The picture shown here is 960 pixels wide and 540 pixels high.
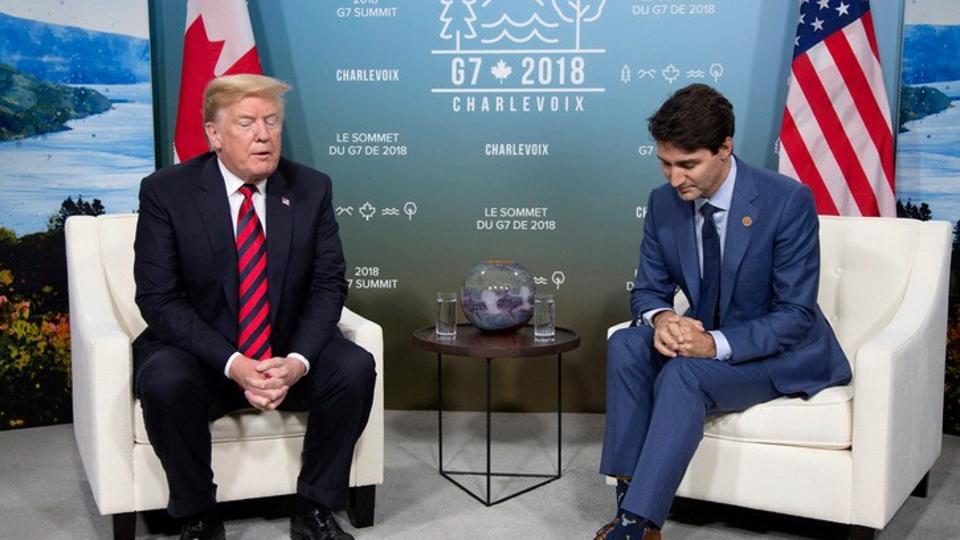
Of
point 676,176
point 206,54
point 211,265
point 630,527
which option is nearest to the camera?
point 630,527

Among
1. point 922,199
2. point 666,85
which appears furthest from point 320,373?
point 922,199

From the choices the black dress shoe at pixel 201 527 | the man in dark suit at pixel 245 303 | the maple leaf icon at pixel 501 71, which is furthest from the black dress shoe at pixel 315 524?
the maple leaf icon at pixel 501 71

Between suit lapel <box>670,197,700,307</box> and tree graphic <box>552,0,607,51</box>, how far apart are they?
1505 millimetres

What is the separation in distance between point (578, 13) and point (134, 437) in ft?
8.05

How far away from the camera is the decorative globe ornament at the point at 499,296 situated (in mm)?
3680

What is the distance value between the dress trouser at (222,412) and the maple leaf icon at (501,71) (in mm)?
1676

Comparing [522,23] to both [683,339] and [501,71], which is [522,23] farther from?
[683,339]

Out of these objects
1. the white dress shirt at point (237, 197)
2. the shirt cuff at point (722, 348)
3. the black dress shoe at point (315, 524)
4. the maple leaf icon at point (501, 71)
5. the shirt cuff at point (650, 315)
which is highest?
the maple leaf icon at point (501, 71)

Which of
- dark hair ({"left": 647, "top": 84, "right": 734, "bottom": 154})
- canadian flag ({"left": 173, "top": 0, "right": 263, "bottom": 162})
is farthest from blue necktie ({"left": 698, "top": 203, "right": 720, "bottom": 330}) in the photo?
canadian flag ({"left": 173, "top": 0, "right": 263, "bottom": 162})

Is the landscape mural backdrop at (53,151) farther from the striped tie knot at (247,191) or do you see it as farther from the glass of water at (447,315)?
the glass of water at (447,315)

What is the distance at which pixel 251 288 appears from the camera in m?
3.23

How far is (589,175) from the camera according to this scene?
15.1 feet

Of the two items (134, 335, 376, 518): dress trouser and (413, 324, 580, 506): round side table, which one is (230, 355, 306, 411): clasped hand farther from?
(413, 324, 580, 506): round side table

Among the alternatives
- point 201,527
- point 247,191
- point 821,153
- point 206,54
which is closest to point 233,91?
point 247,191
